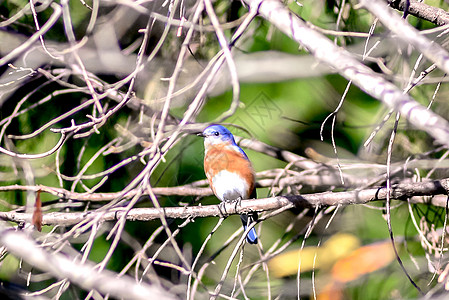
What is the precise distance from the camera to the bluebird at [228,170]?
11.7ft

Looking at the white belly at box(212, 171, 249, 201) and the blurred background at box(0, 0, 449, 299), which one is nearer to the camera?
the blurred background at box(0, 0, 449, 299)

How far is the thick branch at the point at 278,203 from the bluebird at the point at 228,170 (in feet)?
2.59

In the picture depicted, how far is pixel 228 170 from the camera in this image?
3.61 metres

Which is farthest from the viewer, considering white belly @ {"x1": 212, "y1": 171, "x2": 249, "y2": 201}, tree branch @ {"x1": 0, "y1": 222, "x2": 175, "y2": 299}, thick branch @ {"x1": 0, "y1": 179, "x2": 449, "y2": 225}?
white belly @ {"x1": 212, "y1": 171, "x2": 249, "y2": 201}

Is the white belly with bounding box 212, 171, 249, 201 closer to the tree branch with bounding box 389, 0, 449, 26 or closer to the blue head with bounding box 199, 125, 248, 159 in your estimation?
the blue head with bounding box 199, 125, 248, 159

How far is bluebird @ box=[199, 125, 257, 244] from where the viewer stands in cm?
356

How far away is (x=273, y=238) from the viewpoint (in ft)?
12.9

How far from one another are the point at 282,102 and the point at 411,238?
4.26ft

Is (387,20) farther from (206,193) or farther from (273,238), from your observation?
(273,238)

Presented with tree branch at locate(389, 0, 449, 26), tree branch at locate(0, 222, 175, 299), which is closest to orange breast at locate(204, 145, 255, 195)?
tree branch at locate(389, 0, 449, 26)

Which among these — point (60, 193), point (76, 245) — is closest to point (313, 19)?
point (60, 193)

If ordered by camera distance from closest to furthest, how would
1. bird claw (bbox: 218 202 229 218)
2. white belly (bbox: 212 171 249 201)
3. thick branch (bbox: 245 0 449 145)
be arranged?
thick branch (bbox: 245 0 449 145) → bird claw (bbox: 218 202 229 218) → white belly (bbox: 212 171 249 201)

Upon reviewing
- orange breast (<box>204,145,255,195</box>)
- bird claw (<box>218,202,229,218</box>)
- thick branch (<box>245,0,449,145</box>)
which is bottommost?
thick branch (<box>245,0,449,145</box>)

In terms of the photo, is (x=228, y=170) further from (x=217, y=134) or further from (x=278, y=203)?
(x=278, y=203)
